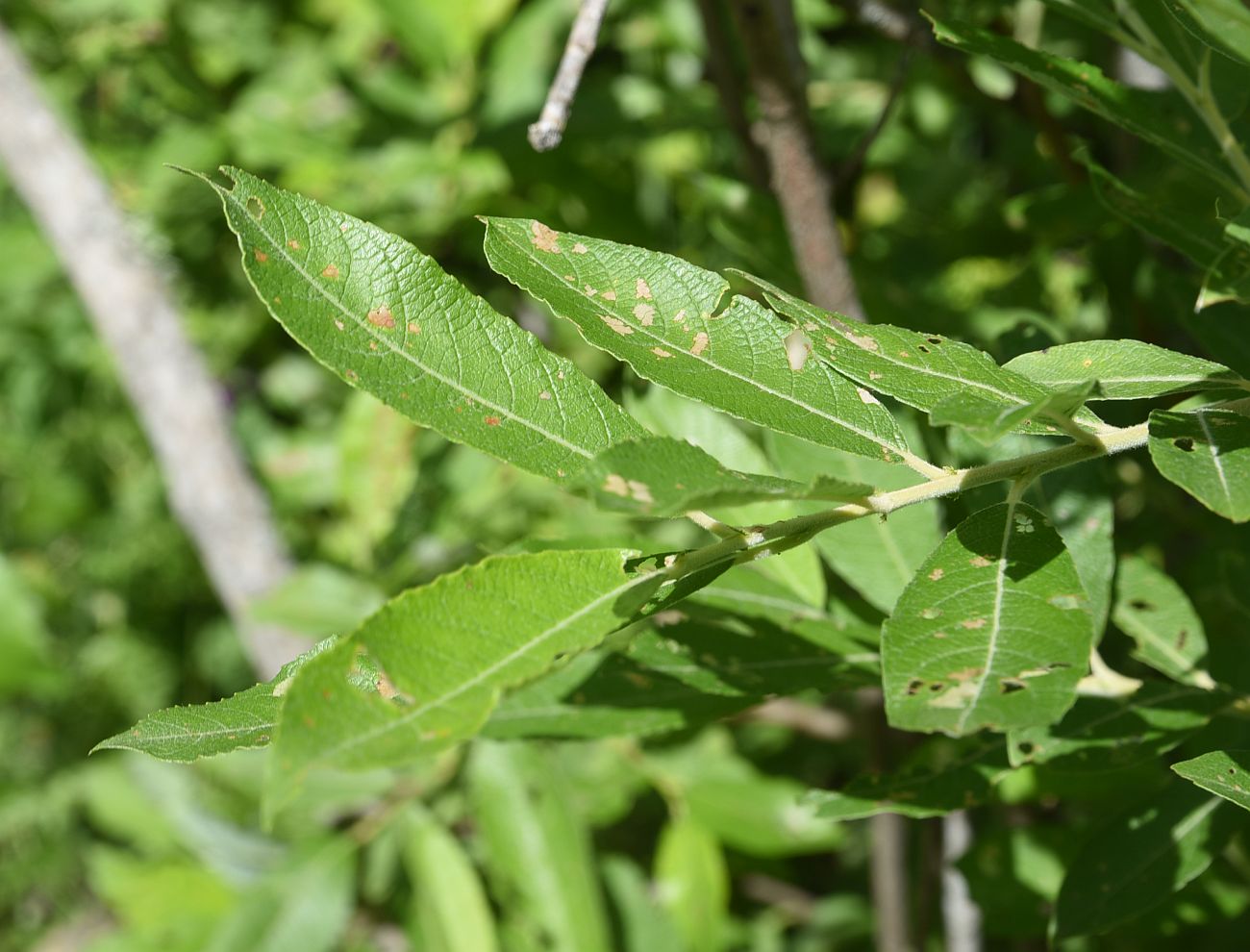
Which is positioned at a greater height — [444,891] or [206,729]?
[206,729]

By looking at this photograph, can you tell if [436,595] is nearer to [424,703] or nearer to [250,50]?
[424,703]

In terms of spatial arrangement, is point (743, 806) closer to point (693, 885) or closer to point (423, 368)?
point (693, 885)

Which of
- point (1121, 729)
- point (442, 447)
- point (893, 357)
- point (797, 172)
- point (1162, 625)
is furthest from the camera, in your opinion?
point (442, 447)

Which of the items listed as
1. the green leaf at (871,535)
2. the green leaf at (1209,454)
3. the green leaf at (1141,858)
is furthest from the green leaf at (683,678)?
the green leaf at (1209,454)

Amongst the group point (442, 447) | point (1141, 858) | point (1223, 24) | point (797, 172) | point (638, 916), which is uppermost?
point (1223, 24)

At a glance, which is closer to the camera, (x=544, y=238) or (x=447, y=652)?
(x=447, y=652)

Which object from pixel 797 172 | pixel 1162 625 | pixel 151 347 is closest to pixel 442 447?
pixel 151 347

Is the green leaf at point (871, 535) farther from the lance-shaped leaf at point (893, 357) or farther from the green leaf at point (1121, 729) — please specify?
the lance-shaped leaf at point (893, 357)
